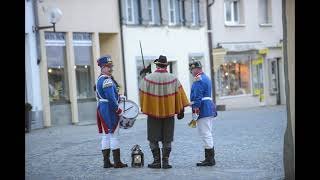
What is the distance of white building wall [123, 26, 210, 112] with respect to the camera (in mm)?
17375

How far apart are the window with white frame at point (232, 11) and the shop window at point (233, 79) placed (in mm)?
1492

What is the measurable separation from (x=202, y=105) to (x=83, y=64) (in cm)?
930

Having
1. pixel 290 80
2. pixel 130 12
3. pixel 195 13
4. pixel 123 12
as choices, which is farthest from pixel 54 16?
pixel 290 80

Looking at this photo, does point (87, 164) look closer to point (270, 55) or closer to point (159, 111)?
point (159, 111)

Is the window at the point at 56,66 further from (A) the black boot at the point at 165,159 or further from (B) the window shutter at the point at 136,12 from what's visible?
(A) the black boot at the point at 165,159

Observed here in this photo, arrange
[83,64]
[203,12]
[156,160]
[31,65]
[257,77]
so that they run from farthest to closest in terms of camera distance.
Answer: [257,77]
[203,12]
[83,64]
[31,65]
[156,160]

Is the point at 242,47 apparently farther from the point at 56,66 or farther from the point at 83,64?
the point at 56,66

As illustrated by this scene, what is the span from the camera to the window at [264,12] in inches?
813

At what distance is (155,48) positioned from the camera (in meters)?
17.6

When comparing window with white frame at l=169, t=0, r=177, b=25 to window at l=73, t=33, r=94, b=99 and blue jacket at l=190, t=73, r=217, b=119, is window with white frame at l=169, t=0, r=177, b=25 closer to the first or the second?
window at l=73, t=33, r=94, b=99

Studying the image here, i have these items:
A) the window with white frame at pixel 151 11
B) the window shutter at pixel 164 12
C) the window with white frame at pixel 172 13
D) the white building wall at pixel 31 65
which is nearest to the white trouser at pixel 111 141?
the white building wall at pixel 31 65

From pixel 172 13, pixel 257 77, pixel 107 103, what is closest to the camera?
pixel 107 103
